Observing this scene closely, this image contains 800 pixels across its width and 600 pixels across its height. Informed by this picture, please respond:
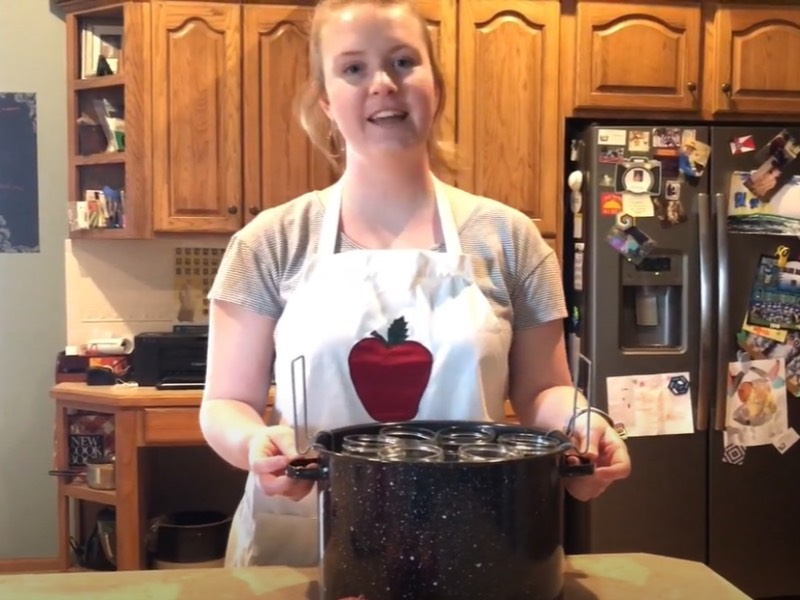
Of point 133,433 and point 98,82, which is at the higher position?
point 98,82

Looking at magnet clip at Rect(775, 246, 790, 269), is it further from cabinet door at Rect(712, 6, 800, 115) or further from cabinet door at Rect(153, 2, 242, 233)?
cabinet door at Rect(153, 2, 242, 233)

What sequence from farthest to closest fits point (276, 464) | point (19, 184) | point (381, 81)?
point (19, 184) < point (381, 81) < point (276, 464)

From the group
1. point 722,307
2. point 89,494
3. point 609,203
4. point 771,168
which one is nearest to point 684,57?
point 771,168

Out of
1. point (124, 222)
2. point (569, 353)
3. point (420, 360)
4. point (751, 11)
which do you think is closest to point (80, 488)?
point (124, 222)

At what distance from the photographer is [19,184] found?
112 inches

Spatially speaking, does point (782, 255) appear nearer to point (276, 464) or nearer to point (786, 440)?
point (786, 440)

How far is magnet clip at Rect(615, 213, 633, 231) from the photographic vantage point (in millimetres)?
2500

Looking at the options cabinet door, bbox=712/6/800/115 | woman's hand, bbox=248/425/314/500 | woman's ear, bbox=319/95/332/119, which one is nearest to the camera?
woman's hand, bbox=248/425/314/500

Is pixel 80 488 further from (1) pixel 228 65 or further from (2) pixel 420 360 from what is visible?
(2) pixel 420 360

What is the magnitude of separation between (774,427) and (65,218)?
2227 millimetres

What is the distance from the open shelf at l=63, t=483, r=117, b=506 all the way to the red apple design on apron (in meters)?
1.64

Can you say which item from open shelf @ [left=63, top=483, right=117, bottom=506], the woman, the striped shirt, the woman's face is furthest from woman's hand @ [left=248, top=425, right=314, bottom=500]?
open shelf @ [left=63, top=483, right=117, bottom=506]

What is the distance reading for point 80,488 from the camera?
2500 mm

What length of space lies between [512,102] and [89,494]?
1638mm
